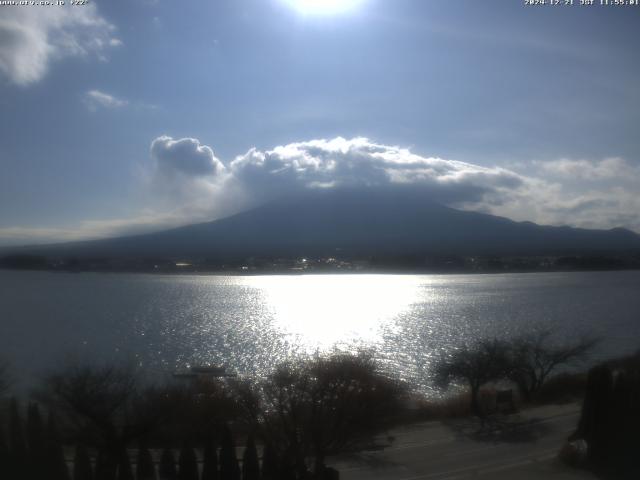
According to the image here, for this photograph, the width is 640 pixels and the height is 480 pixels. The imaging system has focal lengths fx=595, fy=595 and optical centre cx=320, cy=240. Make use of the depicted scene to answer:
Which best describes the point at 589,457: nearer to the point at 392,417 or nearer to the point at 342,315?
the point at 392,417

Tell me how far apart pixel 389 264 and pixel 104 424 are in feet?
201

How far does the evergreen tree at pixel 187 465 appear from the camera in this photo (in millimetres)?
6961

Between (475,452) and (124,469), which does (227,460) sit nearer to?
(124,469)

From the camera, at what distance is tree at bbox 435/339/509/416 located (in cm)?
1393

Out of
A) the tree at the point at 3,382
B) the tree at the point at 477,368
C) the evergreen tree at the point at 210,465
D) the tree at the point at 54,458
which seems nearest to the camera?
the tree at the point at 54,458

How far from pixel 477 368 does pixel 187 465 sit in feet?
29.0

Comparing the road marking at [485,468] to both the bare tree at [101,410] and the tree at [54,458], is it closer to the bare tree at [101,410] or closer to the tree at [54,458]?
the bare tree at [101,410]

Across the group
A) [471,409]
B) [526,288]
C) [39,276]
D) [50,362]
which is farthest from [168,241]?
[471,409]

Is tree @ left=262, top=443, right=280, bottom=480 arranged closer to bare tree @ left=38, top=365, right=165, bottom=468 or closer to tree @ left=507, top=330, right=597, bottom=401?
bare tree @ left=38, top=365, right=165, bottom=468

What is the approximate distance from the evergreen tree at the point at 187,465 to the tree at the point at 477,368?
26.2ft

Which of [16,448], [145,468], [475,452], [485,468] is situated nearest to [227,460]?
[145,468]

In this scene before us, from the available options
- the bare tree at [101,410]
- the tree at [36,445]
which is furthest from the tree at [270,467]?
the tree at [36,445]

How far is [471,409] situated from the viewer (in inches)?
516

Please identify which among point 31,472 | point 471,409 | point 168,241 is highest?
point 168,241
